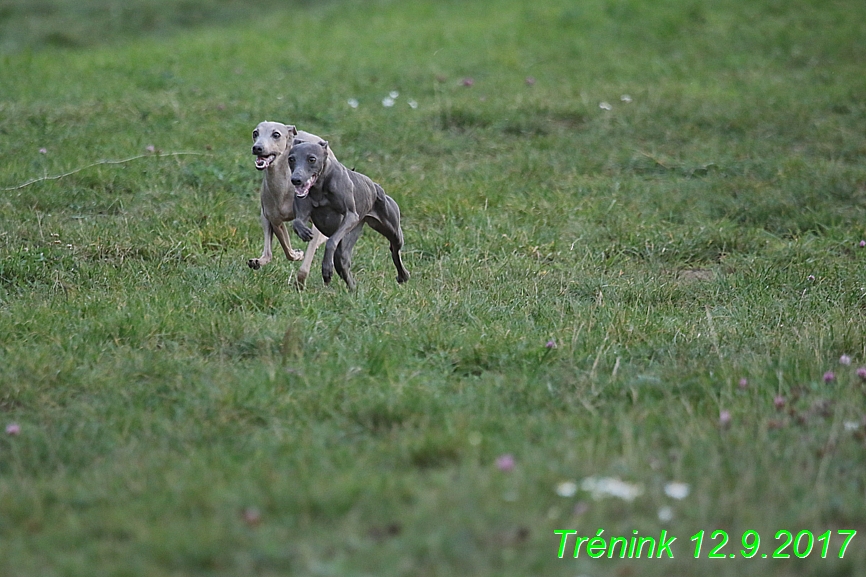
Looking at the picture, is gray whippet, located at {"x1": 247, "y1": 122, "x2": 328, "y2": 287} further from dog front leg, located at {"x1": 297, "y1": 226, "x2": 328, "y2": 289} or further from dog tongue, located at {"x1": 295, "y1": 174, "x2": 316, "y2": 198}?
dog tongue, located at {"x1": 295, "y1": 174, "x2": 316, "y2": 198}

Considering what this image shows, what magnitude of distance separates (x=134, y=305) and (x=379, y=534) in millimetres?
2883

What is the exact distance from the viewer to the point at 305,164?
5.53 meters

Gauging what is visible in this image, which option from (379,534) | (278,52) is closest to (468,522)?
(379,534)

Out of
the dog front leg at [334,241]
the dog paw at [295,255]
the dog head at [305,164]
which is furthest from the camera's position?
the dog paw at [295,255]

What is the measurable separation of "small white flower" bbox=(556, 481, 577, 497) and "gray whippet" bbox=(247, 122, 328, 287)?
2685mm

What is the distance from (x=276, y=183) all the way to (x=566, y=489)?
10.2 feet

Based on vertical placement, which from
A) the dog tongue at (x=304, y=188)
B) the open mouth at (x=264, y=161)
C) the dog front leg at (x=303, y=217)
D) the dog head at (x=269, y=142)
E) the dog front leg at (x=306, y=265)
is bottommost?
the dog front leg at (x=306, y=265)

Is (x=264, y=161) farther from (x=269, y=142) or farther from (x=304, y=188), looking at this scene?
(x=304, y=188)

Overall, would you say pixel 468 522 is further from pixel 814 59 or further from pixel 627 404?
pixel 814 59

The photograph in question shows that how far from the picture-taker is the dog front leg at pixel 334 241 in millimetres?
5766

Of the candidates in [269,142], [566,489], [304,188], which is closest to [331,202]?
[304,188]

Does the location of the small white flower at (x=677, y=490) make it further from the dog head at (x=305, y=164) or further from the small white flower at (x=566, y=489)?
the dog head at (x=305, y=164)

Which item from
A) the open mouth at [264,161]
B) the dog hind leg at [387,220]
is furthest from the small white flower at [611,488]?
the dog hind leg at [387,220]

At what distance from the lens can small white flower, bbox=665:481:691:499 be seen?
3523mm
